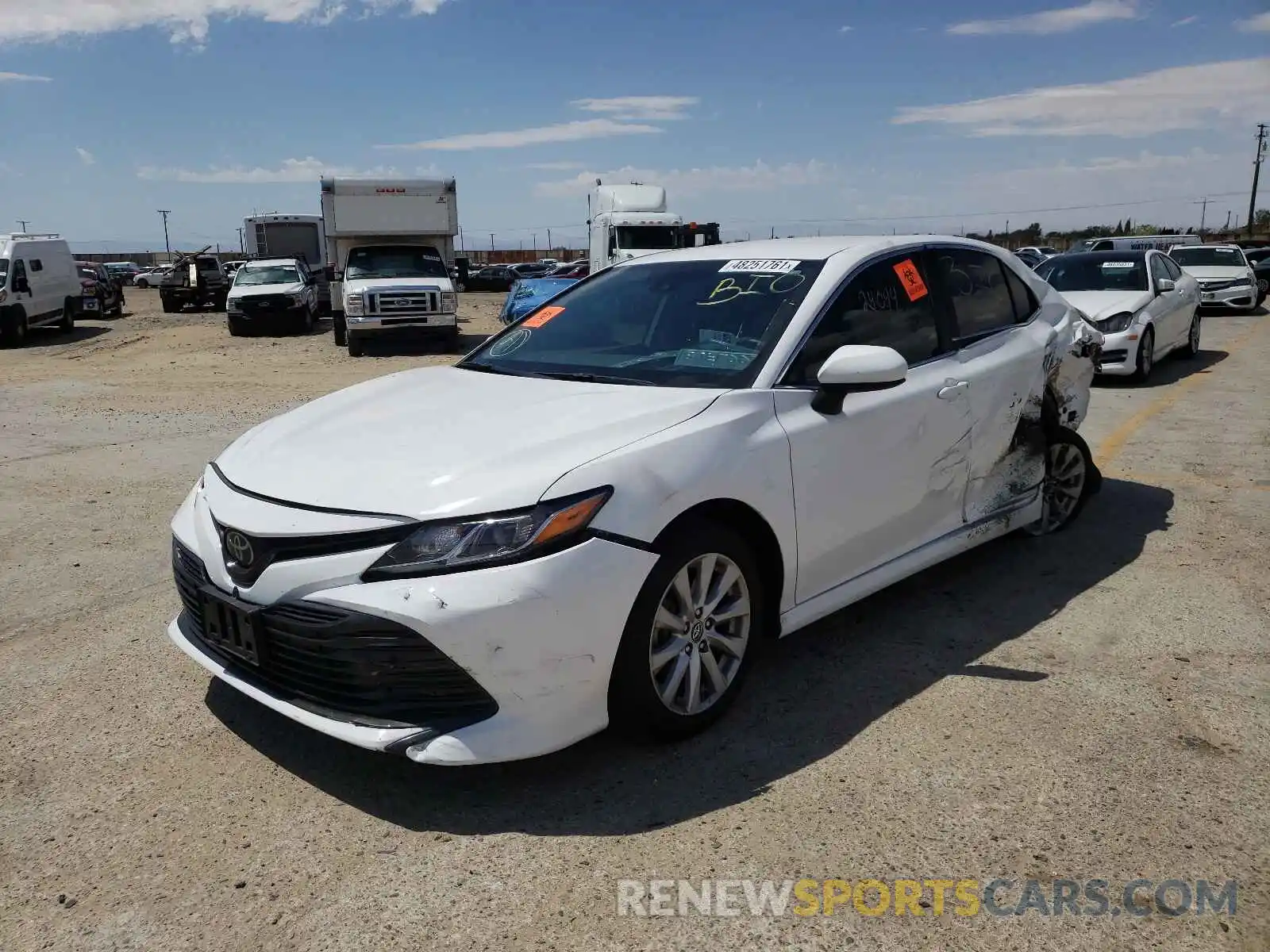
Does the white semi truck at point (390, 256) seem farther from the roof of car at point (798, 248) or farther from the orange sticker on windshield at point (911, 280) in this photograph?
the orange sticker on windshield at point (911, 280)

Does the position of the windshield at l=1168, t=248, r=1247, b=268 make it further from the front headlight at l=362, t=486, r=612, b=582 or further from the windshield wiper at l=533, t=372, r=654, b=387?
the front headlight at l=362, t=486, r=612, b=582

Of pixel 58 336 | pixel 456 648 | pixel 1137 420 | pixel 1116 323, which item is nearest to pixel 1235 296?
pixel 1116 323

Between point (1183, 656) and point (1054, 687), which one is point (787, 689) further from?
point (1183, 656)

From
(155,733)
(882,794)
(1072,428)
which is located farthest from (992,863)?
(1072,428)

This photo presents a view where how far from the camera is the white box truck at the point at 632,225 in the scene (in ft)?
83.6

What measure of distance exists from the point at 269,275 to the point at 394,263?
619cm

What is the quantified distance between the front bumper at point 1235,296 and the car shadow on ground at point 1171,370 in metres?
7.52

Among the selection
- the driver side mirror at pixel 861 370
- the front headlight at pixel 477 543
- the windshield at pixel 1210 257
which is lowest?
the front headlight at pixel 477 543

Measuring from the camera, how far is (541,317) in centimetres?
470

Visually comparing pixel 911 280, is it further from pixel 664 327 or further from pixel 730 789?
pixel 730 789

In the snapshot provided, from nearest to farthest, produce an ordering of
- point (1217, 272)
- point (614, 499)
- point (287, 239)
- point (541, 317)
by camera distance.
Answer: point (614, 499), point (541, 317), point (1217, 272), point (287, 239)

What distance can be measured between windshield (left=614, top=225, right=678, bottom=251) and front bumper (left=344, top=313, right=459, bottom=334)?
8.42 meters

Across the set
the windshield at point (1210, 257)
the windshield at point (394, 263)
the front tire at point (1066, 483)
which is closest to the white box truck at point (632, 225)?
the windshield at point (394, 263)

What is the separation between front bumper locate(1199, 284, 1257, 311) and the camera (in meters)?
21.1
